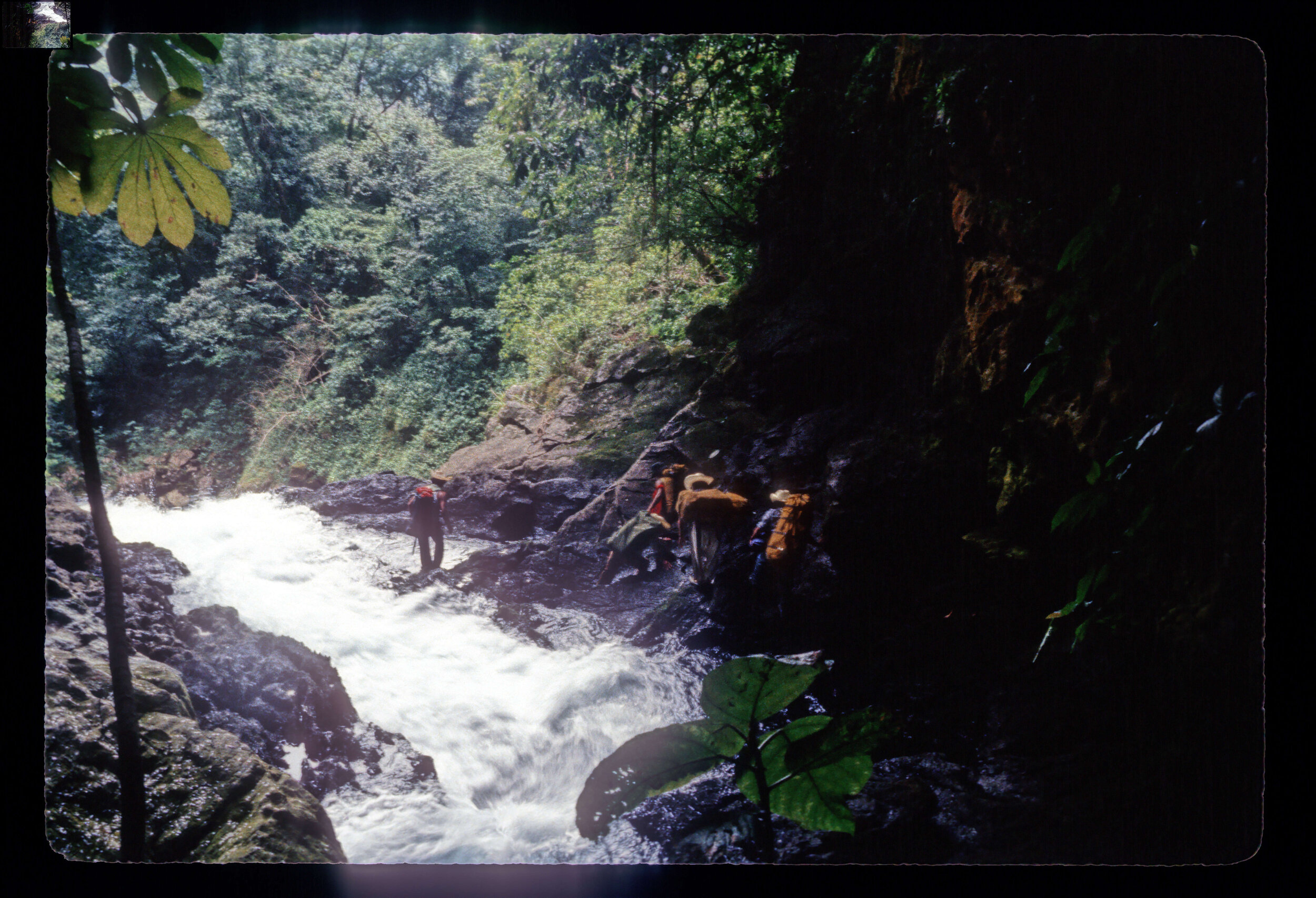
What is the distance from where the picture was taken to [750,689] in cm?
137

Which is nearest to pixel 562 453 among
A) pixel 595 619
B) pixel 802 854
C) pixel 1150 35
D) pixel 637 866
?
pixel 595 619

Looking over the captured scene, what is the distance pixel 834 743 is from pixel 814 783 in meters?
0.09

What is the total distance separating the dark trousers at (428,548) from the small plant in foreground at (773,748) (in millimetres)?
792

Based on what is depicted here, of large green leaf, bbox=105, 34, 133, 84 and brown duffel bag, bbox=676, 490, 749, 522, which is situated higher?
large green leaf, bbox=105, 34, 133, 84

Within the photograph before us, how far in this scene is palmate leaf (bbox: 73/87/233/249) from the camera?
1.66 metres

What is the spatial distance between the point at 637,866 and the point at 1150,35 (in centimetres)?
241

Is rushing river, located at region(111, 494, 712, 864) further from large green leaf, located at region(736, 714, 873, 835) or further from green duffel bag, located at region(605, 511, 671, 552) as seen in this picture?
large green leaf, located at region(736, 714, 873, 835)

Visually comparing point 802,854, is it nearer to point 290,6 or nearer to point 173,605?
point 173,605

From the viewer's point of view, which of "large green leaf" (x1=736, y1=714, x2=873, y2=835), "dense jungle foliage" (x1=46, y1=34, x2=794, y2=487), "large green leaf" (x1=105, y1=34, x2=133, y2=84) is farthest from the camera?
"dense jungle foliage" (x1=46, y1=34, x2=794, y2=487)

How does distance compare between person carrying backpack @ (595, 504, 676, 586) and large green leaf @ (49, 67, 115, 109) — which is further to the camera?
person carrying backpack @ (595, 504, 676, 586)

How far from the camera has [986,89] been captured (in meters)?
1.66

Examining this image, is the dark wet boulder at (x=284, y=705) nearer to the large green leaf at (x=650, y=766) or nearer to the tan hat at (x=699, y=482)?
the large green leaf at (x=650, y=766)

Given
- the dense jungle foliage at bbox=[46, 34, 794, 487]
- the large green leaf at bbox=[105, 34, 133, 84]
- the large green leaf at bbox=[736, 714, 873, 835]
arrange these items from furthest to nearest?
the dense jungle foliage at bbox=[46, 34, 794, 487], the large green leaf at bbox=[105, 34, 133, 84], the large green leaf at bbox=[736, 714, 873, 835]

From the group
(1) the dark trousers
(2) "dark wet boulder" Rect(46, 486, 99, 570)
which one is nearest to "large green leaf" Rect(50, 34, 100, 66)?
(2) "dark wet boulder" Rect(46, 486, 99, 570)
